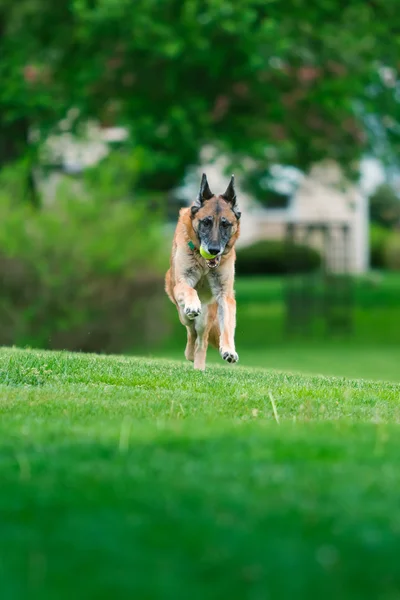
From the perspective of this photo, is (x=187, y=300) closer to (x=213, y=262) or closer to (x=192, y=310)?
(x=192, y=310)

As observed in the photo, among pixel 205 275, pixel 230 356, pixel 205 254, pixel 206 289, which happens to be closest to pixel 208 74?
pixel 206 289

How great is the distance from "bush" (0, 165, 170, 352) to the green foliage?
4918cm

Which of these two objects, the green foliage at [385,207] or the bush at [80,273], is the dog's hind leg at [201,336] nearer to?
the bush at [80,273]

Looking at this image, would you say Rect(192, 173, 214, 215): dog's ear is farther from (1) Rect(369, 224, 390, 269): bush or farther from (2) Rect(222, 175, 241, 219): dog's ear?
(1) Rect(369, 224, 390, 269): bush

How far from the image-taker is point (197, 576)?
14.5 ft

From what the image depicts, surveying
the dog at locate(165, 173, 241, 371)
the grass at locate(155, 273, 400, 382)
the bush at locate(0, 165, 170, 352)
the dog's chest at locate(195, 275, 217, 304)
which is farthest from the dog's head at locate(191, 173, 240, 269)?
the bush at locate(0, 165, 170, 352)

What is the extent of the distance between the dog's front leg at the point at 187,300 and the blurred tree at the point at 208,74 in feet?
42.5

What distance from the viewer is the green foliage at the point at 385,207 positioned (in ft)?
231

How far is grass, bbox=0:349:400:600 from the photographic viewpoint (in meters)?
4.40

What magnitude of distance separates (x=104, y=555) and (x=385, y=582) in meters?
1.18

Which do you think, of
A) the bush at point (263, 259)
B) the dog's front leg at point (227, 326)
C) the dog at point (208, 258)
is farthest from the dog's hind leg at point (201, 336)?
the bush at point (263, 259)

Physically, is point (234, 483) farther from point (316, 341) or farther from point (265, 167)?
point (316, 341)

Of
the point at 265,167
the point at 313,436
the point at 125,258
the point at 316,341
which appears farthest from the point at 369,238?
the point at 313,436

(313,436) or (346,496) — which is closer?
(346,496)
